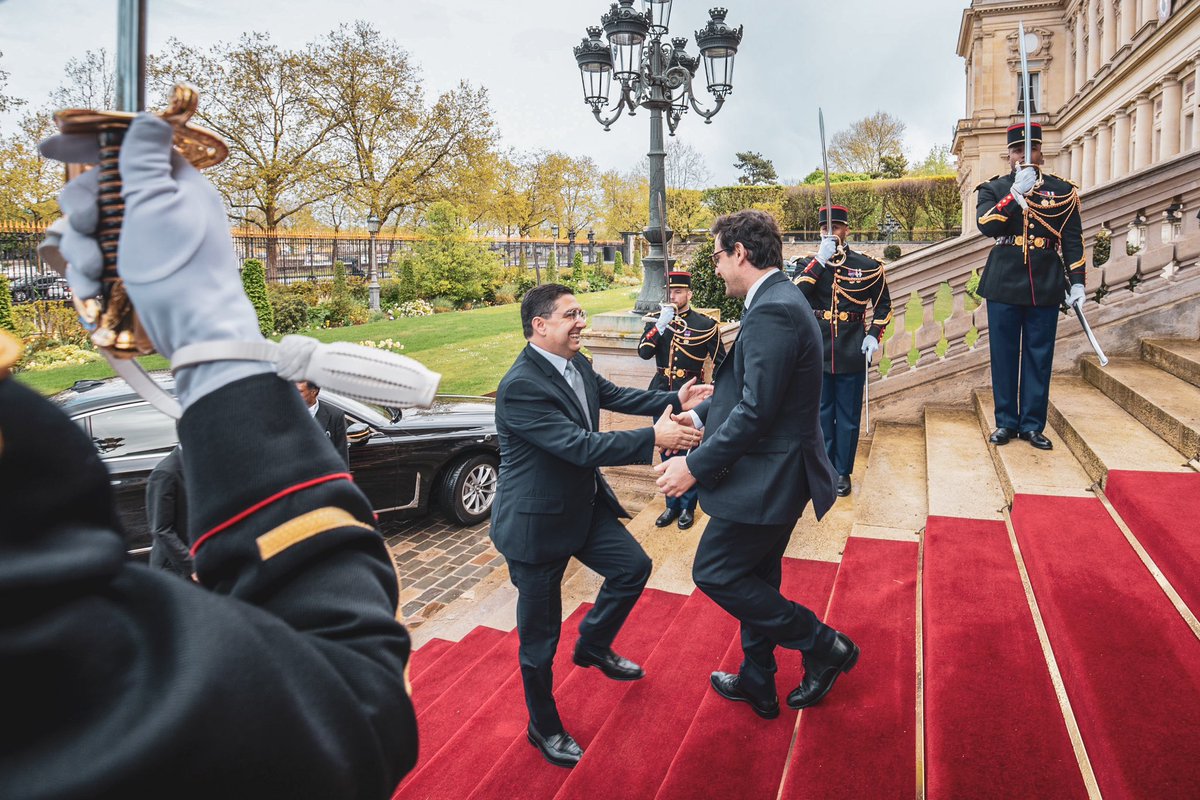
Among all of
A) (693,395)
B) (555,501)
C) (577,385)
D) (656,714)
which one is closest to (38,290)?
(577,385)

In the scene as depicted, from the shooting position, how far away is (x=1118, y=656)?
9.43ft

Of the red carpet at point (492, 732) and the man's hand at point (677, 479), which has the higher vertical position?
the man's hand at point (677, 479)

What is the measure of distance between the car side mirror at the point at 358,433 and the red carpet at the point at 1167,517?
6.12m

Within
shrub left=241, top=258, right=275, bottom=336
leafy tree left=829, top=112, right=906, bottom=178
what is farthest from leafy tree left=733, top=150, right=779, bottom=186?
shrub left=241, top=258, right=275, bottom=336

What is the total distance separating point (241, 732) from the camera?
2.55 feet

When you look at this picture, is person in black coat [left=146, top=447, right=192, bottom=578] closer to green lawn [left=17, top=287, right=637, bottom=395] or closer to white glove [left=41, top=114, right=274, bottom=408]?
white glove [left=41, top=114, right=274, bottom=408]

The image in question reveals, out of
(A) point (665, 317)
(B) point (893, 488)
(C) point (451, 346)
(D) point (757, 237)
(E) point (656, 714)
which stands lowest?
(E) point (656, 714)

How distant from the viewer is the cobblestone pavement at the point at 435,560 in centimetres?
643

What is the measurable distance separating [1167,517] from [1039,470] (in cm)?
154

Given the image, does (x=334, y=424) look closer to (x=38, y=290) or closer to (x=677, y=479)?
(x=677, y=479)

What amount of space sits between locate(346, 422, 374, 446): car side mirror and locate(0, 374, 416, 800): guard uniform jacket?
6.56 metres

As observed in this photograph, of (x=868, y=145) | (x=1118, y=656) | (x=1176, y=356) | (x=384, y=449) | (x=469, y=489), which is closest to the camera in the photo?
(x=1118, y=656)

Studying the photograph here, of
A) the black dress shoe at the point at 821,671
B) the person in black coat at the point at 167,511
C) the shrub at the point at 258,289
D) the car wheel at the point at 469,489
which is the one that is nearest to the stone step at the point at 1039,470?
the black dress shoe at the point at 821,671

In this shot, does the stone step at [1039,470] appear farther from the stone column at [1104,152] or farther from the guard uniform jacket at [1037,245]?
the stone column at [1104,152]
